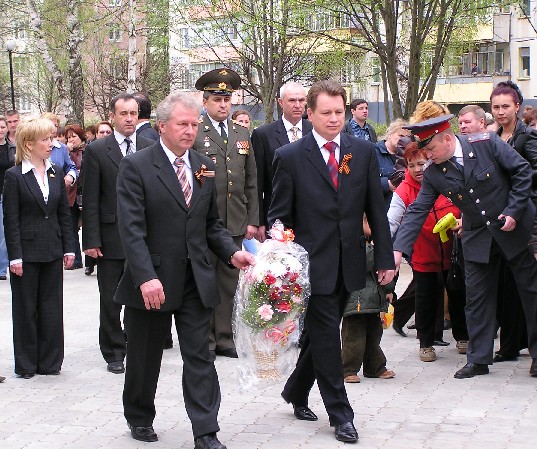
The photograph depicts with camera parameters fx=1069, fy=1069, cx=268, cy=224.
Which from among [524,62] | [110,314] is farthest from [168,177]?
[524,62]

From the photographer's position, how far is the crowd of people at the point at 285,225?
21.2ft

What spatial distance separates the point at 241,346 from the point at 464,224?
2.53 meters

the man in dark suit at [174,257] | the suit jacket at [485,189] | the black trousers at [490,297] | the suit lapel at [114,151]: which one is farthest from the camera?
the suit lapel at [114,151]

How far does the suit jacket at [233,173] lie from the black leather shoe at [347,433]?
3211mm

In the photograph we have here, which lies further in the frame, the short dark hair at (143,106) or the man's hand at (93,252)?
the short dark hair at (143,106)

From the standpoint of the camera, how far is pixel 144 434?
672 cm

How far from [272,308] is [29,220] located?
9.77 ft

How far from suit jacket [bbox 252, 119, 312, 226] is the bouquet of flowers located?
3.12 metres

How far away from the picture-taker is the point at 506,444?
21.3 feet

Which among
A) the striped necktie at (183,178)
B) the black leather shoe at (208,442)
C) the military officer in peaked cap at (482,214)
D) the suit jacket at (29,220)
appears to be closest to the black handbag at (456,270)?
the military officer in peaked cap at (482,214)

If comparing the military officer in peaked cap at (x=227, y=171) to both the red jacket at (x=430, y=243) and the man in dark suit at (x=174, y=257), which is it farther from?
the man in dark suit at (x=174, y=257)

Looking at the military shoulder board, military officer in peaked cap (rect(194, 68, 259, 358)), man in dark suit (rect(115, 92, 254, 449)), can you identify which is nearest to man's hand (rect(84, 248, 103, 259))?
military officer in peaked cap (rect(194, 68, 259, 358))

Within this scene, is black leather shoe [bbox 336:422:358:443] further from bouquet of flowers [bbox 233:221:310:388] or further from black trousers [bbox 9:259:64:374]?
black trousers [bbox 9:259:64:374]

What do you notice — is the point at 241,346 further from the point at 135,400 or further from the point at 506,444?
the point at 506,444
